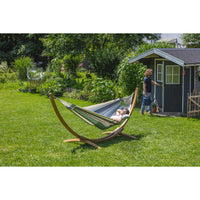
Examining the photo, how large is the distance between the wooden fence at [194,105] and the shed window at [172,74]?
0.80m

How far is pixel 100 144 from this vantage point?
593cm

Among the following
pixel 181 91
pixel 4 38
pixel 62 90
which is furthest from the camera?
pixel 4 38

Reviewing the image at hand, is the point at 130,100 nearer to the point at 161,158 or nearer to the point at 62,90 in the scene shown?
the point at 161,158

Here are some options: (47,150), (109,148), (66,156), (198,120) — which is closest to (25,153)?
(47,150)

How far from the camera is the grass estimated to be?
193 inches

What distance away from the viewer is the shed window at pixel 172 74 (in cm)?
937

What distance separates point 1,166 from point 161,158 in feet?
9.85

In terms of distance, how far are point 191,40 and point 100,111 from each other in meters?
15.8

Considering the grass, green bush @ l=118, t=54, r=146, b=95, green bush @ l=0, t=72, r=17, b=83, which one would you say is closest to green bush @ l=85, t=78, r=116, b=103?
green bush @ l=118, t=54, r=146, b=95

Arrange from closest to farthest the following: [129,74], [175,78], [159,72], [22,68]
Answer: [175,78]
[159,72]
[129,74]
[22,68]

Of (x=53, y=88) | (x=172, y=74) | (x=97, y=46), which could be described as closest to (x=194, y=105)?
(x=172, y=74)

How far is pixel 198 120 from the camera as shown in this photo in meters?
8.18

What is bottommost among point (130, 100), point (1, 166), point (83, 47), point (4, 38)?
point (1, 166)

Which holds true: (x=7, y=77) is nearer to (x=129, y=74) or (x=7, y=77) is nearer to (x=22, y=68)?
(x=22, y=68)
